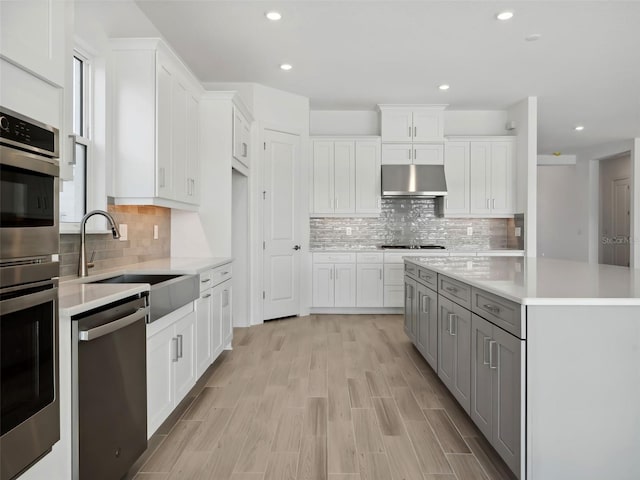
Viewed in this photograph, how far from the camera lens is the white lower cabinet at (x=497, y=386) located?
1.72 m

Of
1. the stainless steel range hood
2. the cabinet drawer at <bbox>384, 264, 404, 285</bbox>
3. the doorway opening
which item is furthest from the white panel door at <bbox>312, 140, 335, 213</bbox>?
the doorway opening

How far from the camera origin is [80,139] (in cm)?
266

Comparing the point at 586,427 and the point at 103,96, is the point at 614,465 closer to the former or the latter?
the point at 586,427

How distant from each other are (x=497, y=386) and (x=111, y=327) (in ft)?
5.52

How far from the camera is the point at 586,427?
165 cm

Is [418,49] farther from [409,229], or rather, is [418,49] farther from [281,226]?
[409,229]

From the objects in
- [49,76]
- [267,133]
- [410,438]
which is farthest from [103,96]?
[410,438]

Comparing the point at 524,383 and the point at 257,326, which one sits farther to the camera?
the point at 257,326

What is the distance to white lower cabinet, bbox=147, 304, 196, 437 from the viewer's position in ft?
6.89

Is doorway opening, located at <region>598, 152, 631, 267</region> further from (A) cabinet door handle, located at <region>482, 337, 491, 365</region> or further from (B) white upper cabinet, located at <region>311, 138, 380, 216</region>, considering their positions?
(A) cabinet door handle, located at <region>482, 337, 491, 365</region>

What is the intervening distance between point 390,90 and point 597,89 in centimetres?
263

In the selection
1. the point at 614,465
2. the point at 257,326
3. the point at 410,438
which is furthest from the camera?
the point at 257,326

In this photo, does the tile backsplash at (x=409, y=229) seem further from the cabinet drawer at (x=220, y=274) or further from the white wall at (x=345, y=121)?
the cabinet drawer at (x=220, y=274)

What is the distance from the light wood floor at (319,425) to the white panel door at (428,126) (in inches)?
127
